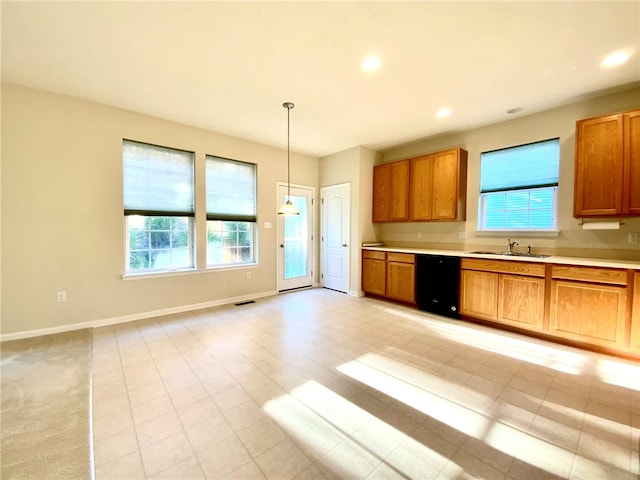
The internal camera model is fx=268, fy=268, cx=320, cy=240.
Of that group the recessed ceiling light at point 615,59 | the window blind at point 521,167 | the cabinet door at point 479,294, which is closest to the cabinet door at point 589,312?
the cabinet door at point 479,294

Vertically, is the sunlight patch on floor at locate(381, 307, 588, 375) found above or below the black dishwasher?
below

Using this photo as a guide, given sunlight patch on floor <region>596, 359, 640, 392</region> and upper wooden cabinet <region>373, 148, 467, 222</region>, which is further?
upper wooden cabinet <region>373, 148, 467, 222</region>

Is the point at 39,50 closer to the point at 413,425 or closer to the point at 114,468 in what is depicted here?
the point at 114,468

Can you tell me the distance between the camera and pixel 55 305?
10.7ft

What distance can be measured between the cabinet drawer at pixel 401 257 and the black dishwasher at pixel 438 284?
0.38ft

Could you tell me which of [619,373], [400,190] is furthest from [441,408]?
[400,190]

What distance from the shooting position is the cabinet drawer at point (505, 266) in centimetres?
319

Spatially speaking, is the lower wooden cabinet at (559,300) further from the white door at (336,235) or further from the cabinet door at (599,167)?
the white door at (336,235)

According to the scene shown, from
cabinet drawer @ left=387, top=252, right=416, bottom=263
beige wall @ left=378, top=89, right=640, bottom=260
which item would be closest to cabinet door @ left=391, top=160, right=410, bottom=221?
beige wall @ left=378, top=89, right=640, bottom=260

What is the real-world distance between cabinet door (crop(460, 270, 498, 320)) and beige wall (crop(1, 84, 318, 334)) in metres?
4.23

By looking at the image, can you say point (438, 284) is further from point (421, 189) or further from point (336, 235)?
point (336, 235)

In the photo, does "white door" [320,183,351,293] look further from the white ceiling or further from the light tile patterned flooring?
the light tile patterned flooring

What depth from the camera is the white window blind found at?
448 cm

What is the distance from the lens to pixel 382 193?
5.21 metres
